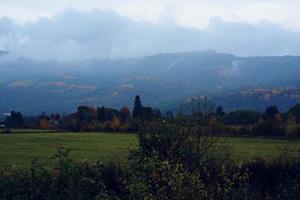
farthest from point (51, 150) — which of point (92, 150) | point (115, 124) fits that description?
point (115, 124)

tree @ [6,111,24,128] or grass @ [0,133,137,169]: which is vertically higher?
tree @ [6,111,24,128]

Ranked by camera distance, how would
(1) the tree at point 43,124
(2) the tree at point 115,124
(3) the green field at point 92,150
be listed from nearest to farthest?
(3) the green field at point 92,150 < (2) the tree at point 115,124 < (1) the tree at point 43,124

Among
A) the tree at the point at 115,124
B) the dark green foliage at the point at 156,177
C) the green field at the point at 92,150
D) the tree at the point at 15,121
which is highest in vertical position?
the tree at the point at 15,121

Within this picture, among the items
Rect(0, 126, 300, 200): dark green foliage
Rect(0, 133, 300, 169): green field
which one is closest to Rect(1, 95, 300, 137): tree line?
Rect(0, 133, 300, 169): green field

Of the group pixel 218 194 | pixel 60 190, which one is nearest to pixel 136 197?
pixel 218 194

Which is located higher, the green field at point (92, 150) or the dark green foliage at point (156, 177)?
the dark green foliage at point (156, 177)

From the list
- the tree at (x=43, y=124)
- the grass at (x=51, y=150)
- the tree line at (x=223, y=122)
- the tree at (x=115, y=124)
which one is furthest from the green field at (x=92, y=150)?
the tree at (x=43, y=124)

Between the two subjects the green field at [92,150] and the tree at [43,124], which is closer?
the green field at [92,150]

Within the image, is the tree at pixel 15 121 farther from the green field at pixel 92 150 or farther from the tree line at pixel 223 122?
the green field at pixel 92 150

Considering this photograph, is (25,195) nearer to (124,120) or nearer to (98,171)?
(98,171)

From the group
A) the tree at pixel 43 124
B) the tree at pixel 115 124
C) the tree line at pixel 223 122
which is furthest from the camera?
the tree at pixel 43 124

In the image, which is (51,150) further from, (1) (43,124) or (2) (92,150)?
(1) (43,124)

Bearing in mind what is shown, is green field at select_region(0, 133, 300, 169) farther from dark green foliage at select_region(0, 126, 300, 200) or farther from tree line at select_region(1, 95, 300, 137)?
dark green foliage at select_region(0, 126, 300, 200)

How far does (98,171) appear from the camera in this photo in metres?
22.0
